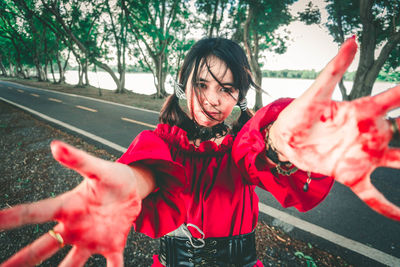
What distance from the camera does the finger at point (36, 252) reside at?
49 cm

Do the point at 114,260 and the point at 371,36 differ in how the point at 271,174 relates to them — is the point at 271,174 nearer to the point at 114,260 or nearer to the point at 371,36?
the point at 114,260

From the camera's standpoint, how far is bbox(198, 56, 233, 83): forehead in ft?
3.93

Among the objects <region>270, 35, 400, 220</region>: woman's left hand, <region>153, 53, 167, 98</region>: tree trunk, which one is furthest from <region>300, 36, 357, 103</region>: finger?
<region>153, 53, 167, 98</region>: tree trunk

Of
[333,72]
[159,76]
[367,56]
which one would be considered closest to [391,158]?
[333,72]

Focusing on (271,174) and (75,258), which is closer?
(75,258)

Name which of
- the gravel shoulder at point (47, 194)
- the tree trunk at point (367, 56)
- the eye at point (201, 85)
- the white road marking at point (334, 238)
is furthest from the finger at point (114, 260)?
the tree trunk at point (367, 56)

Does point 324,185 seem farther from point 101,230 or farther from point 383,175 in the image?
point 383,175

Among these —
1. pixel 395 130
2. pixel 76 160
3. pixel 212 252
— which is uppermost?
pixel 395 130

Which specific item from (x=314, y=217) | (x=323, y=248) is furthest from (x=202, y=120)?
(x=314, y=217)

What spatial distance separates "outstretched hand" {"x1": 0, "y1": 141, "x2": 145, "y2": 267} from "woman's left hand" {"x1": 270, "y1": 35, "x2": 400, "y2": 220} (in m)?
0.65

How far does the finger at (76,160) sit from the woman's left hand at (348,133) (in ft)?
2.19

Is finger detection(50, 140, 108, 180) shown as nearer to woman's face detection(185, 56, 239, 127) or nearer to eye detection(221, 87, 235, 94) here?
woman's face detection(185, 56, 239, 127)

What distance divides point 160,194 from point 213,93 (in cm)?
69

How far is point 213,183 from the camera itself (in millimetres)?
1077
